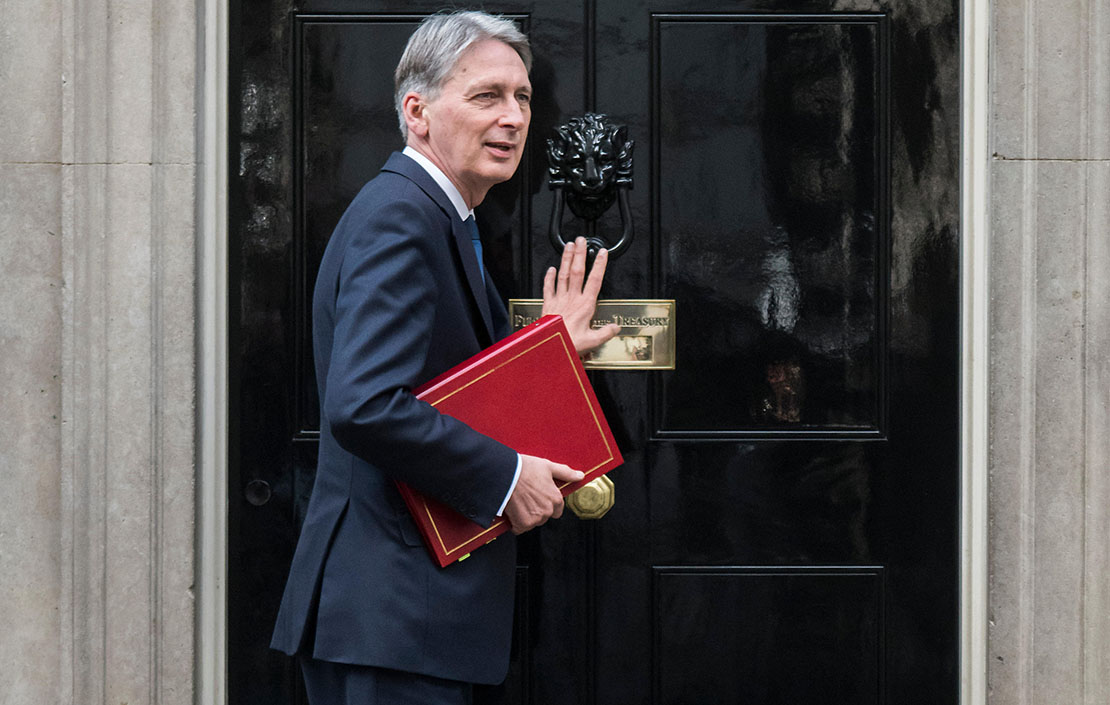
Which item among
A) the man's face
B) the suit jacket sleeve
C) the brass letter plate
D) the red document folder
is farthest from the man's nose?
the brass letter plate

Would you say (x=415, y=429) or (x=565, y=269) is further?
(x=565, y=269)

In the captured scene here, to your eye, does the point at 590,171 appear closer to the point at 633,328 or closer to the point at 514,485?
the point at 633,328

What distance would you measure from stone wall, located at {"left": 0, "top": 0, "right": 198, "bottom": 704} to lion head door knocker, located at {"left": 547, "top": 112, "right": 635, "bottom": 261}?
2.95 ft

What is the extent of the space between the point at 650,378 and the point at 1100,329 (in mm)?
1109

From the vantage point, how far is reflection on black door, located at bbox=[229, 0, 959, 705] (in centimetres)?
236

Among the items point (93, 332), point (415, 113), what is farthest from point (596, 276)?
point (93, 332)

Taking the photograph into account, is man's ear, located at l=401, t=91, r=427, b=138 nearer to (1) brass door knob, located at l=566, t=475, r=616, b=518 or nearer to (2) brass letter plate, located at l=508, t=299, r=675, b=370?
(2) brass letter plate, located at l=508, t=299, r=675, b=370

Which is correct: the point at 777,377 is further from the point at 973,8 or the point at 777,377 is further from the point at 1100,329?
the point at 973,8

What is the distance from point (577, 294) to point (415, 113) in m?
0.67

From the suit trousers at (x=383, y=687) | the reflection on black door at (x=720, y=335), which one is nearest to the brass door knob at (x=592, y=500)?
the reflection on black door at (x=720, y=335)

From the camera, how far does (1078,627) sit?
2.30 meters

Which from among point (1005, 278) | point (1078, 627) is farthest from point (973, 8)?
point (1078, 627)

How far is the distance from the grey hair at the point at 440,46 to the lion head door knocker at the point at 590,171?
556 mm

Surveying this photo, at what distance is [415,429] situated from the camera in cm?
150
